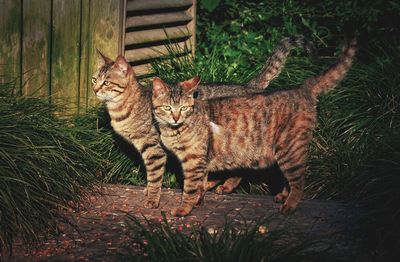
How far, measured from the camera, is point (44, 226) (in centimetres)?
536

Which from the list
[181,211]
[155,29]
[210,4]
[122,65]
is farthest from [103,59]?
[210,4]

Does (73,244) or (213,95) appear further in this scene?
(213,95)

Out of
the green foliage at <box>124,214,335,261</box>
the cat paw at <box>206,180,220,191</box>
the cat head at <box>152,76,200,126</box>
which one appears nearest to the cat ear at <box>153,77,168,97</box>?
the cat head at <box>152,76,200,126</box>

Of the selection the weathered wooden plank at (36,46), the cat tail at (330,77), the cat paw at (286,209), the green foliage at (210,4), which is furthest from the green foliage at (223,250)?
the green foliage at (210,4)

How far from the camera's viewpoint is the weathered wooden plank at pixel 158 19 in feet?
25.3

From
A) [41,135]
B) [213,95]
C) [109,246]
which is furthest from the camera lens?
[213,95]

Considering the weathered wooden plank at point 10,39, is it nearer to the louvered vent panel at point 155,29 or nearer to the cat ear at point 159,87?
the louvered vent panel at point 155,29

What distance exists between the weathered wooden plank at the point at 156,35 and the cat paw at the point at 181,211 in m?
2.33

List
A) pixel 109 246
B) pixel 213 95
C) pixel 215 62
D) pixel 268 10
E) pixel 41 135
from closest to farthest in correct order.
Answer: pixel 109 246 → pixel 41 135 → pixel 213 95 → pixel 215 62 → pixel 268 10

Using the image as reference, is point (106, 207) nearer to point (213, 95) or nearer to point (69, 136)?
point (69, 136)

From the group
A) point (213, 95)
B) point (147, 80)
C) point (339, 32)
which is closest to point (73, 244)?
point (213, 95)

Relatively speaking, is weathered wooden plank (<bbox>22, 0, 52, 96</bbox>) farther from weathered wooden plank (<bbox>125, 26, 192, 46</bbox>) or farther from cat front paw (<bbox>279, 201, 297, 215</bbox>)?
cat front paw (<bbox>279, 201, 297, 215</bbox>)

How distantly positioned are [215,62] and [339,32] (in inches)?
61.1

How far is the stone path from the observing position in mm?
5023
